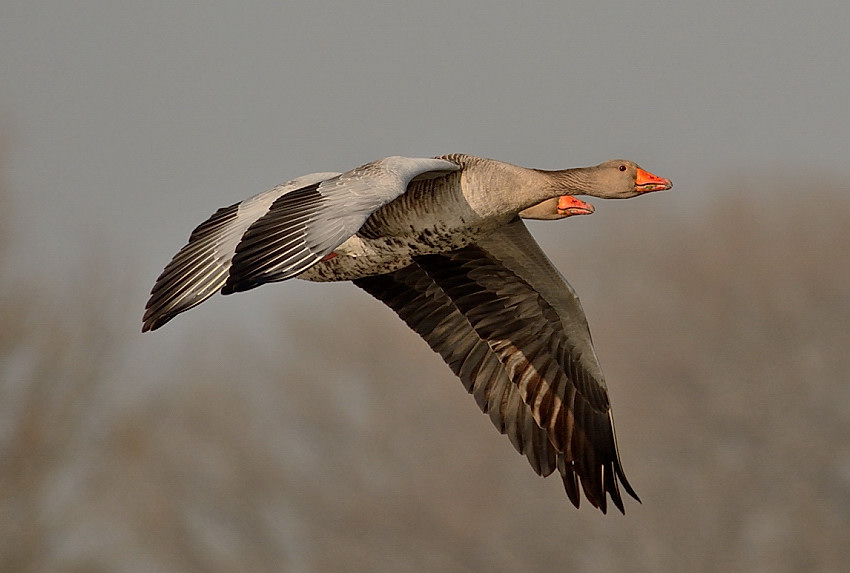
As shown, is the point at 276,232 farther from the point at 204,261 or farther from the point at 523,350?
the point at 523,350

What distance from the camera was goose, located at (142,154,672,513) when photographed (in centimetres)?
799

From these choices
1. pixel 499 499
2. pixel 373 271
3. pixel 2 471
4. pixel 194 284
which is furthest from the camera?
pixel 499 499

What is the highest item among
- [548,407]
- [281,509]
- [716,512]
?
[548,407]

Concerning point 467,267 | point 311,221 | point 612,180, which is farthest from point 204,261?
point 612,180

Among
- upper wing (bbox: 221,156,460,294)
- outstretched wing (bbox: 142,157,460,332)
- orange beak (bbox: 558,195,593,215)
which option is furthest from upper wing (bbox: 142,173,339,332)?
orange beak (bbox: 558,195,593,215)

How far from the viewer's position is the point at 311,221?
7.89 meters

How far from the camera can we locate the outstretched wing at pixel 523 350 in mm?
10266

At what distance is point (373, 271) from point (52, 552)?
13.8m

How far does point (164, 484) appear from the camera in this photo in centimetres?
2709

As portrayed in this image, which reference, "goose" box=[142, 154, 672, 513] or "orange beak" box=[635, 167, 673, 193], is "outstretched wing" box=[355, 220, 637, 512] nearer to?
"goose" box=[142, 154, 672, 513]

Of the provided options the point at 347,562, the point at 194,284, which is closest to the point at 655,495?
the point at 347,562

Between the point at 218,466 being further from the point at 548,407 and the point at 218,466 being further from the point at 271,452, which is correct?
the point at 548,407

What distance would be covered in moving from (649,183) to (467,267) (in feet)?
4.97

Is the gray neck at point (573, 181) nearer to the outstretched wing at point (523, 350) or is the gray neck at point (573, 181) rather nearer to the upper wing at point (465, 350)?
the outstretched wing at point (523, 350)
